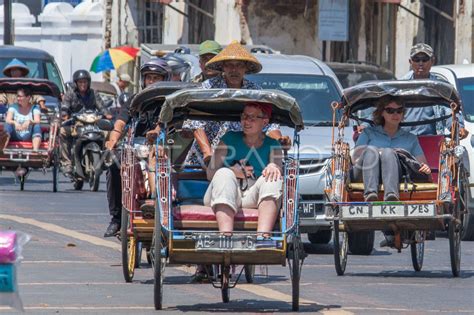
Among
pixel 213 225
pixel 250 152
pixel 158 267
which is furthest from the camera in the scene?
pixel 250 152

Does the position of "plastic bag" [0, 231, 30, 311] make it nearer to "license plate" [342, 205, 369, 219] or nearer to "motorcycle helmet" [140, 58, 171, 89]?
"license plate" [342, 205, 369, 219]

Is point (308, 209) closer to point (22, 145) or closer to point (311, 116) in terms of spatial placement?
point (311, 116)

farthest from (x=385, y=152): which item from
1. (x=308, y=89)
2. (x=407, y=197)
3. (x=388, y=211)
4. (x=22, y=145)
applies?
(x=22, y=145)

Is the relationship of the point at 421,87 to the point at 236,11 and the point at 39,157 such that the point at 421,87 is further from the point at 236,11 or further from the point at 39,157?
the point at 236,11

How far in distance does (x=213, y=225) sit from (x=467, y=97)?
809cm

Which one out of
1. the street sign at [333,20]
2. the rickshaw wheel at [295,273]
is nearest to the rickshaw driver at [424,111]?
the rickshaw wheel at [295,273]

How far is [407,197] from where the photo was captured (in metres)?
14.1

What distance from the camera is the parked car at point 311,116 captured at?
53.0 feet

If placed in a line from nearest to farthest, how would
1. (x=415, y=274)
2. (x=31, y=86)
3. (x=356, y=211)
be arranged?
(x=356, y=211) → (x=415, y=274) → (x=31, y=86)

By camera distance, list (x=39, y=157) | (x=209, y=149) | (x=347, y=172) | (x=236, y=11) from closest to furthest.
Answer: (x=209, y=149), (x=347, y=172), (x=39, y=157), (x=236, y=11)

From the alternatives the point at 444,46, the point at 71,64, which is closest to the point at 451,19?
the point at 444,46

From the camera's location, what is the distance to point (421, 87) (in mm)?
14570

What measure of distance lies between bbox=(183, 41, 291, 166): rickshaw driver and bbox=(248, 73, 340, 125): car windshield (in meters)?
4.61

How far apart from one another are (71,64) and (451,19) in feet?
57.9
